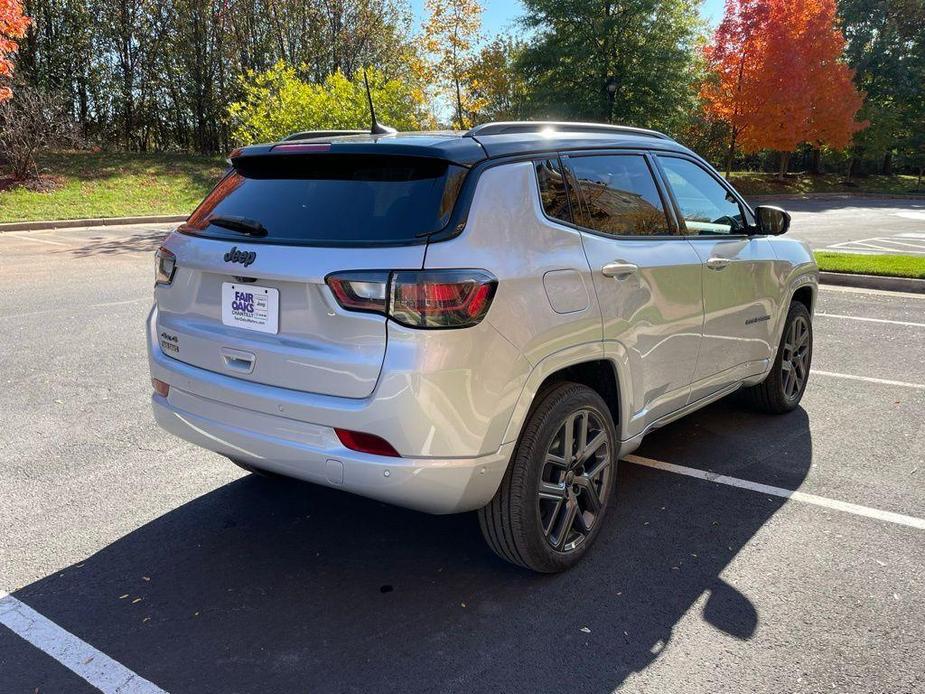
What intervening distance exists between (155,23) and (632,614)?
32.0 meters

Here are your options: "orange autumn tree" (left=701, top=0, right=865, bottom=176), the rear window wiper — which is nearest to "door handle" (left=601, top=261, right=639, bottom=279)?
the rear window wiper

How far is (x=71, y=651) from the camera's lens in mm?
2658

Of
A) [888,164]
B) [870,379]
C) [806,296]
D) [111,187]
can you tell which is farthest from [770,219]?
[888,164]

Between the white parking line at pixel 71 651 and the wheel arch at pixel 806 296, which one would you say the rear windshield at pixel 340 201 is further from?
the wheel arch at pixel 806 296

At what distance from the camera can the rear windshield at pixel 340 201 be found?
9.14 feet

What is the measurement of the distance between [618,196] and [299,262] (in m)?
1.60

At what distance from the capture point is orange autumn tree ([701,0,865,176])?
32.5 m

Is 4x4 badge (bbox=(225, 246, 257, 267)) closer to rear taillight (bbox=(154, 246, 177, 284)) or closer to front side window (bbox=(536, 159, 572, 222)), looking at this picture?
rear taillight (bbox=(154, 246, 177, 284))

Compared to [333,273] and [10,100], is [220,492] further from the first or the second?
[10,100]

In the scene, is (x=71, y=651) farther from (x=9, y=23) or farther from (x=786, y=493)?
(x=9, y=23)

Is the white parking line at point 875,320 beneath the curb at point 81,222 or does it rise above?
beneath

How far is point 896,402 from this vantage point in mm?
5633

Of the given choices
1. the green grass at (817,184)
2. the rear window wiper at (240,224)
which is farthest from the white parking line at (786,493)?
the green grass at (817,184)

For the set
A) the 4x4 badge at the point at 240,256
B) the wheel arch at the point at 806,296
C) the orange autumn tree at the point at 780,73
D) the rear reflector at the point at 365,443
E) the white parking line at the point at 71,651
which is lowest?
the white parking line at the point at 71,651
